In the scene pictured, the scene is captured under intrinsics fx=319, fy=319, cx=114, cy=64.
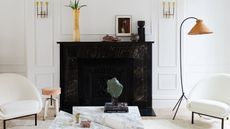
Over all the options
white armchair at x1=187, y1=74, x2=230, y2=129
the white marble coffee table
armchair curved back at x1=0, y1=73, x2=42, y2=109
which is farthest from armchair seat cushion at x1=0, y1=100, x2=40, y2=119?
white armchair at x1=187, y1=74, x2=230, y2=129

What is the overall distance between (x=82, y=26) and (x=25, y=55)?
4.25ft

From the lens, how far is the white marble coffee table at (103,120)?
3.74m

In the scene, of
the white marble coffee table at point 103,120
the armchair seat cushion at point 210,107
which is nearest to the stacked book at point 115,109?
the white marble coffee table at point 103,120

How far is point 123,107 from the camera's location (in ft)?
13.8

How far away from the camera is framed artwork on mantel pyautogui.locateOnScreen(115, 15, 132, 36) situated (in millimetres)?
5988

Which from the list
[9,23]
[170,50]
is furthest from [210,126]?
[9,23]

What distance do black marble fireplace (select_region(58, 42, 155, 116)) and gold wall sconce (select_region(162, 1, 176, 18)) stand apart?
70 centimetres

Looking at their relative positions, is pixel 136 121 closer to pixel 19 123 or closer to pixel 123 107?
pixel 123 107

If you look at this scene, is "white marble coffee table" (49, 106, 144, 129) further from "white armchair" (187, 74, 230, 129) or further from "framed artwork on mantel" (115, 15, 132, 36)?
"framed artwork on mantel" (115, 15, 132, 36)

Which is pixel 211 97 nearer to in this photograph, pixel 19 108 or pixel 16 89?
pixel 19 108

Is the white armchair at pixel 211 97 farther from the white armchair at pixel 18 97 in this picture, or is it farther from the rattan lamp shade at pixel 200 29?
the white armchair at pixel 18 97

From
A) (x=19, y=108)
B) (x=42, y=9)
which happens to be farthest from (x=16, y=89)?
(x=42, y=9)

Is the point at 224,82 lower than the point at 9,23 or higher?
lower

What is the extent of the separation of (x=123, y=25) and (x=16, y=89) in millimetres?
2248
